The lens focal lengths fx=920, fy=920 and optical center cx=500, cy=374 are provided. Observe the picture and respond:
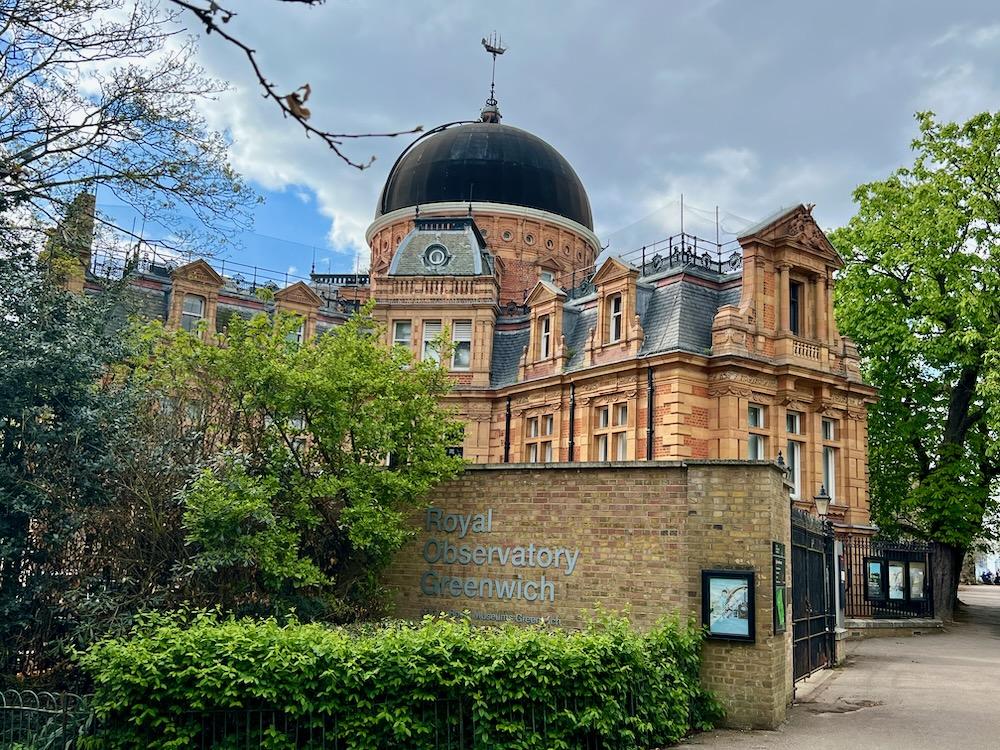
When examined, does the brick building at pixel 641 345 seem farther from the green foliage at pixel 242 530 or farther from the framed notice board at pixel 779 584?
the framed notice board at pixel 779 584

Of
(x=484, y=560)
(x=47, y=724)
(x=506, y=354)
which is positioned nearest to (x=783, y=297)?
(x=506, y=354)

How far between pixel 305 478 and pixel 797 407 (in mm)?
18122

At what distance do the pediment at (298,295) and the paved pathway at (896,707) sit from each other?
→ 936 inches

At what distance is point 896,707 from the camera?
1430 centimetres

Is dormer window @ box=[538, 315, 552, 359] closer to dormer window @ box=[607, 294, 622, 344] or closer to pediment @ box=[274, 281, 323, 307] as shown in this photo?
dormer window @ box=[607, 294, 622, 344]

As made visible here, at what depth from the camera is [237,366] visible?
15.9 m

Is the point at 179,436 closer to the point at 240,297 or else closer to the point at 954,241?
the point at 240,297

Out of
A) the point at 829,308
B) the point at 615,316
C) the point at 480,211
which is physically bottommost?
the point at 615,316

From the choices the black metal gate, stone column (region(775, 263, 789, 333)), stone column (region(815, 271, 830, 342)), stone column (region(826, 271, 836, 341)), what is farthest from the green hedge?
stone column (region(826, 271, 836, 341))

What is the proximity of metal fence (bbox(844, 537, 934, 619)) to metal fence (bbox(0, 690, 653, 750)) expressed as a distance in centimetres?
1993

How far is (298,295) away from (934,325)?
77.7ft

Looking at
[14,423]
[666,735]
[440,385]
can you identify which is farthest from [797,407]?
[14,423]

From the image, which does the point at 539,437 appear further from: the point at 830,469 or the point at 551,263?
the point at 551,263

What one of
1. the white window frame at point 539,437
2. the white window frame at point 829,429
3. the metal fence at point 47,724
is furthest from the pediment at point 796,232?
the metal fence at point 47,724
